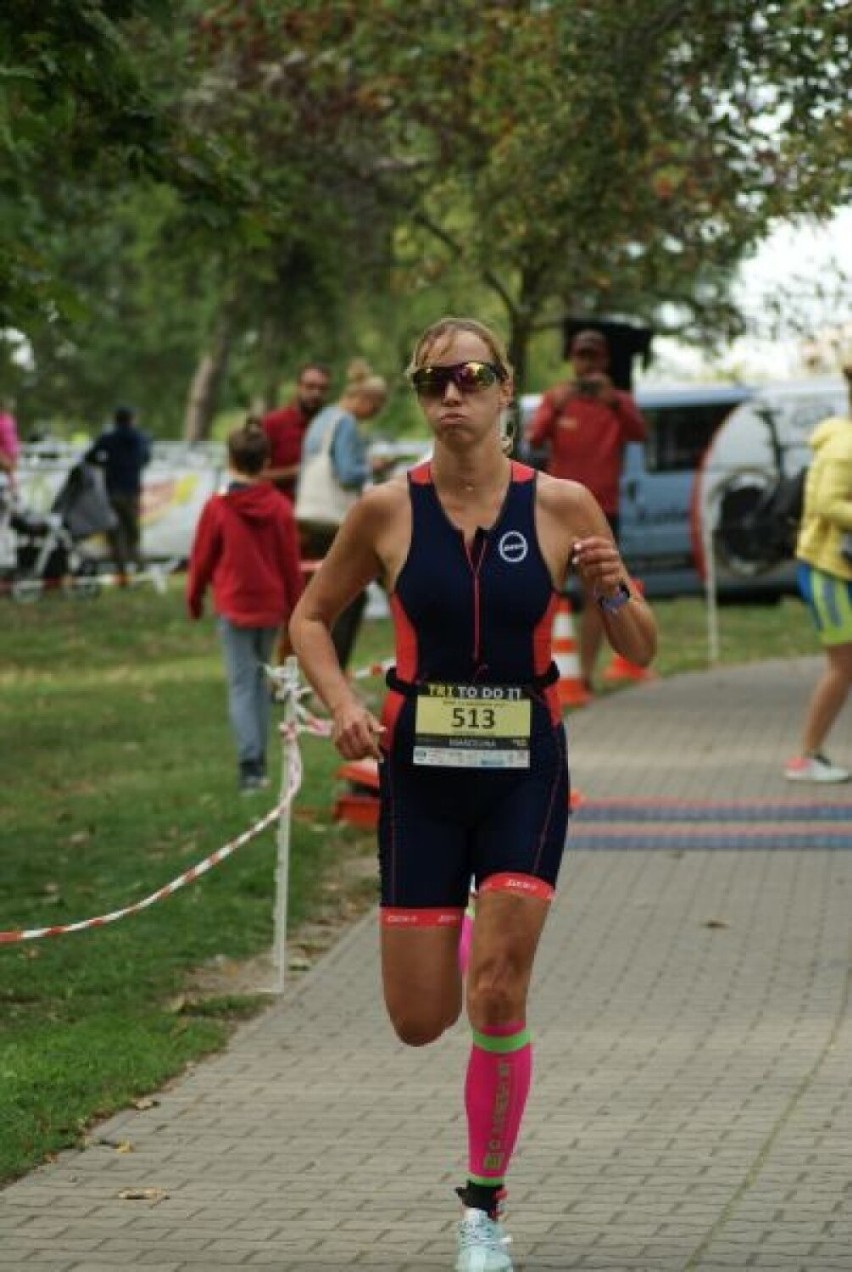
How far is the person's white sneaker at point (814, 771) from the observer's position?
15.1m

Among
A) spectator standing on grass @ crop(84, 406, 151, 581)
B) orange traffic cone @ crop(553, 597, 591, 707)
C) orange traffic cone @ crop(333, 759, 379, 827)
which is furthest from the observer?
spectator standing on grass @ crop(84, 406, 151, 581)

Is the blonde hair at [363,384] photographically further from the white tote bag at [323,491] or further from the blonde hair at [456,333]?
the blonde hair at [456,333]

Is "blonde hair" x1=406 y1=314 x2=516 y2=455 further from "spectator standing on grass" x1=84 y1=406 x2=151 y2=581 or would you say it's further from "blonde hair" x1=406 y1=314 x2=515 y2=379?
"spectator standing on grass" x1=84 y1=406 x2=151 y2=581

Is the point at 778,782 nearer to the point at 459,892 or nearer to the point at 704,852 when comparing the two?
the point at 704,852

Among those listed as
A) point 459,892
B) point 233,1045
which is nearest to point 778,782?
point 233,1045

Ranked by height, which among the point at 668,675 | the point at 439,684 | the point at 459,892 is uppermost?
the point at 439,684

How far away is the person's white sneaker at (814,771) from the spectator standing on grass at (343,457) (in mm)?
2807

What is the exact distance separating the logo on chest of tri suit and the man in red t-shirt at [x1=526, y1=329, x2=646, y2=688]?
12323 mm

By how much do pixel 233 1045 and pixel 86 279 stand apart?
61226 mm

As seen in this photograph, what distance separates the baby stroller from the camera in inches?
1251

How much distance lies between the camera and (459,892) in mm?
6602

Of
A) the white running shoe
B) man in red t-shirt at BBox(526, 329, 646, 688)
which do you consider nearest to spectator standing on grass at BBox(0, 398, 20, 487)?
man in red t-shirt at BBox(526, 329, 646, 688)

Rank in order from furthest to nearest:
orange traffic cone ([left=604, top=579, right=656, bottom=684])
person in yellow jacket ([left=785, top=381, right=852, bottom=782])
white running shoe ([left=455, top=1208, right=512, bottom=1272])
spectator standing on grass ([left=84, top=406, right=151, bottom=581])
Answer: spectator standing on grass ([left=84, top=406, right=151, bottom=581]), orange traffic cone ([left=604, top=579, right=656, bottom=684]), person in yellow jacket ([left=785, top=381, right=852, bottom=782]), white running shoe ([left=455, top=1208, right=512, bottom=1272])

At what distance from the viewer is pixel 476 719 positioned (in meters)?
6.44
